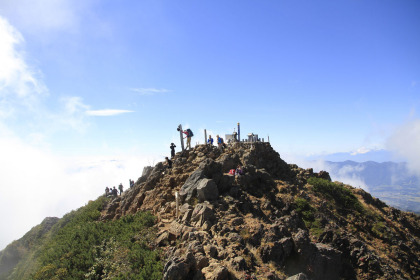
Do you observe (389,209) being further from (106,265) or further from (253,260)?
(106,265)

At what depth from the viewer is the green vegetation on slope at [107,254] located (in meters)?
13.0

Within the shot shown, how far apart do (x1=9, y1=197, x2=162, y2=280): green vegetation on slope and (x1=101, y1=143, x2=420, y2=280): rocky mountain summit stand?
1.14 meters

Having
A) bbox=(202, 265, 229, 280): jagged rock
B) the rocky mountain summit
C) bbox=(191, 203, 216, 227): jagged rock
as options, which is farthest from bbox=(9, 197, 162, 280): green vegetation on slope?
bbox=(191, 203, 216, 227): jagged rock

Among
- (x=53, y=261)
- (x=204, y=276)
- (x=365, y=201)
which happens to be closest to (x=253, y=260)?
(x=204, y=276)

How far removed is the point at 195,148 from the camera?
26500mm

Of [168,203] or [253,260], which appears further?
[168,203]

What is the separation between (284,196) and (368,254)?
7261 millimetres

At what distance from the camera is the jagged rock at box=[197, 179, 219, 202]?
1628 cm

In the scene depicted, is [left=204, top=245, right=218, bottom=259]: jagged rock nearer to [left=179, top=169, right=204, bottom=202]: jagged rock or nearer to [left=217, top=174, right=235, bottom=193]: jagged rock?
[left=179, top=169, right=204, bottom=202]: jagged rock

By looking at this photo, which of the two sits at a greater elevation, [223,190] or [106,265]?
[223,190]

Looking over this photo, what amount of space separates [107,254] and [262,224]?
10.4m

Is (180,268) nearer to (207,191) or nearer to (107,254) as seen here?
(207,191)

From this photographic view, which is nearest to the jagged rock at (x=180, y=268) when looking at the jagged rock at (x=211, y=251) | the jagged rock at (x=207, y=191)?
the jagged rock at (x=211, y=251)

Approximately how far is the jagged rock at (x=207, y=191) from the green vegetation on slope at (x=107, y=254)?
4311mm
